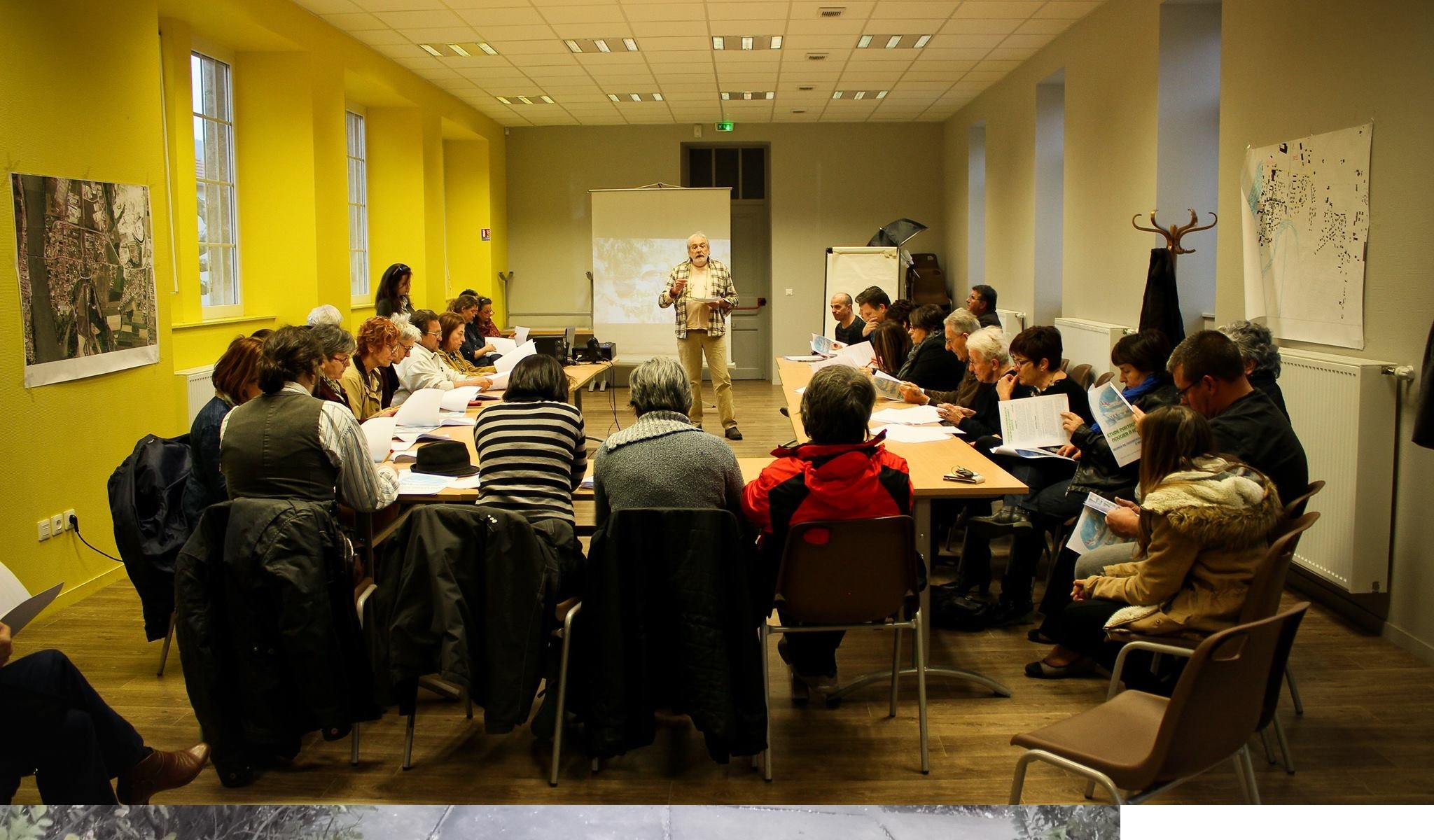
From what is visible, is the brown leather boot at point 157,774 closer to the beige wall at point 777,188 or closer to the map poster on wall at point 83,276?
the map poster on wall at point 83,276

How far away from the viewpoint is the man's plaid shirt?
29.0 ft

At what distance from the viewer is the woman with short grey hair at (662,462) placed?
297 centimetres

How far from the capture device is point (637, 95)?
1120cm

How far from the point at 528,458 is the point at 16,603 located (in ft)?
4.35

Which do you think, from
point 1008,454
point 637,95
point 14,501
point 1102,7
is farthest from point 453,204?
point 1008,454

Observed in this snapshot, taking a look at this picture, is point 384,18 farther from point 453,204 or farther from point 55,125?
point 453,204

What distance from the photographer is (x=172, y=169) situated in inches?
252

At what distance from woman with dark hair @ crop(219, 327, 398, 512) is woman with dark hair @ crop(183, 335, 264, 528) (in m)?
0.53

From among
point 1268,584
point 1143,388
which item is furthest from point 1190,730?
point 1143,388

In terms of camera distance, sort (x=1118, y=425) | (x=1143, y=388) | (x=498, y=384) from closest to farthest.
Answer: (x=1118, y=425)
(x=1143, y=388)
(x=498, y=384)

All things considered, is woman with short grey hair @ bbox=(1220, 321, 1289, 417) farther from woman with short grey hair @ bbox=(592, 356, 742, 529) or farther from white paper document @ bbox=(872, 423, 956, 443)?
woman with short grey hair @ bbox=(592, 356, 742, 529)

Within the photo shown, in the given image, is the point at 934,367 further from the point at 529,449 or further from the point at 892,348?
the point at 529,449

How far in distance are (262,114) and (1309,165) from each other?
21.3 ft

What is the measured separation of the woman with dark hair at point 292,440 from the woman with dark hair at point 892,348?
4.20 m
